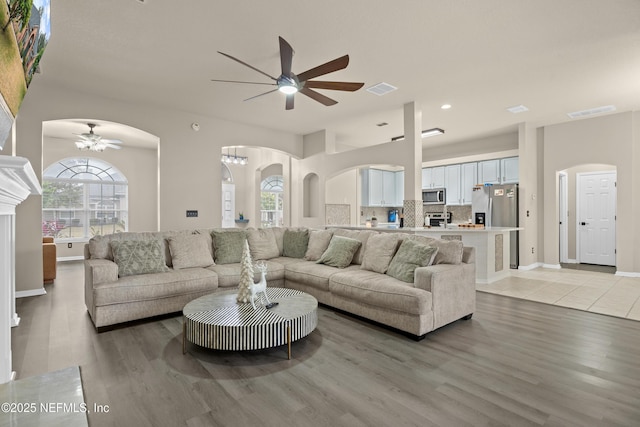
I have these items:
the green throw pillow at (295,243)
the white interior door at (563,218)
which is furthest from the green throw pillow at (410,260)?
the white interior door at (563,218)

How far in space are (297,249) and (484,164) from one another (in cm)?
519

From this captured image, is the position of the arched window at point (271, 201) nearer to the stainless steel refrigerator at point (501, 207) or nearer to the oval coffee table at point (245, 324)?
the stainless steel refrigerator at point (501, 207)

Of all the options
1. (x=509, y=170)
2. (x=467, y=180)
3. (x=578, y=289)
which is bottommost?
(x=578, y=289)

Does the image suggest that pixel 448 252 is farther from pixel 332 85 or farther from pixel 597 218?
pixel 597 218

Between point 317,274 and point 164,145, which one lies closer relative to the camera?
point 317,274

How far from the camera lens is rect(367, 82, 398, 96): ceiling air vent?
4449 millimetres

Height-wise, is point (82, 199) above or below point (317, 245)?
above

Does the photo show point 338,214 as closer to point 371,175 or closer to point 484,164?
point 371,175

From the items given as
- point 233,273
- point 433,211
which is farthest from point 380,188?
point 233,273

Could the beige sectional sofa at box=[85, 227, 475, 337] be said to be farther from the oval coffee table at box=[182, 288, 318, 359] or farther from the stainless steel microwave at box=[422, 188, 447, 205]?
the stainless steel microwave at box=[422, 188, 447, 205]

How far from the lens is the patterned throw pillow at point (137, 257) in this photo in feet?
11.3

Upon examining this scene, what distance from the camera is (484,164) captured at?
292 inches

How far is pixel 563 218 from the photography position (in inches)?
293

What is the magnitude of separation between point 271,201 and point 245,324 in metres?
8.54
